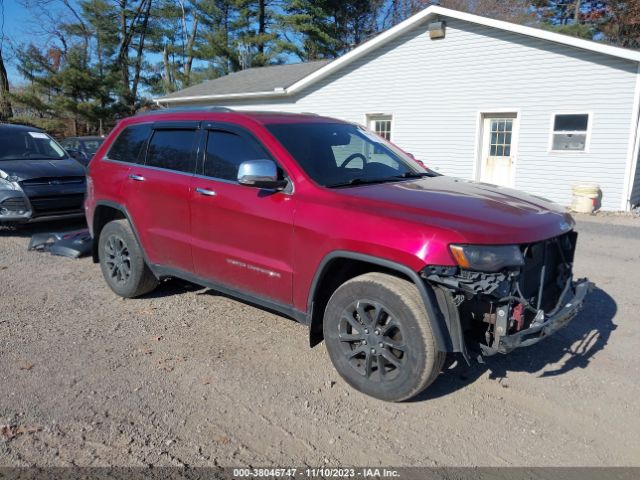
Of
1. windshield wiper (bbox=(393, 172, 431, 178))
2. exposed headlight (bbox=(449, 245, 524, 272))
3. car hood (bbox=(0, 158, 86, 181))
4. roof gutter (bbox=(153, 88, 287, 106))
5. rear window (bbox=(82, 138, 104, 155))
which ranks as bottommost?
exposed headlight (bbox=(449, 245, 524, 272))

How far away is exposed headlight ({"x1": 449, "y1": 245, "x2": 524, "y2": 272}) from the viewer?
2.92m

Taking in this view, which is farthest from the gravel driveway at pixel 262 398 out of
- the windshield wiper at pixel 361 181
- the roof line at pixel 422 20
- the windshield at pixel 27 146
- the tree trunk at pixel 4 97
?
the tree trunk at pixel 4 97

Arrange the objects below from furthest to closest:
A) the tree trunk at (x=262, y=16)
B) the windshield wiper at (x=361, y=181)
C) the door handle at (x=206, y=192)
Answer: the tree trunk at (x=262, y=16) < the door handle at (x=206, y=192) < the windshield wiper at (x=361, y=181)

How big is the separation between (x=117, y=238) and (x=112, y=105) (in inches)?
1183

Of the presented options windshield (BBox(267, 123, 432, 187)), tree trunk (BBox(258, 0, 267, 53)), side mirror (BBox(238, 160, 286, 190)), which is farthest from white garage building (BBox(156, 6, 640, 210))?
tree trunk (BBox(258, 0, 267, 53))

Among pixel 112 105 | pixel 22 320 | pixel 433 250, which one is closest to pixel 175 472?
pixel 433 250

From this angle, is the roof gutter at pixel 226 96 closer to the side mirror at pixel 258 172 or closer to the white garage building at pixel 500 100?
the white garage building at pixel 500 100

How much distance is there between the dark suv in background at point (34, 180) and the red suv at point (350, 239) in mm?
3982

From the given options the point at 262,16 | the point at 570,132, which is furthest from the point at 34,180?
the point at 262,16

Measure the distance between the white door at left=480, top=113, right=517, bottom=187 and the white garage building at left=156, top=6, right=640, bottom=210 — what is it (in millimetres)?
27

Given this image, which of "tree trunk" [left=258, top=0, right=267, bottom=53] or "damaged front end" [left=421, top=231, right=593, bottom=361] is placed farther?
"tree trunk" [left=258, top=0, right=267, bottom=53]

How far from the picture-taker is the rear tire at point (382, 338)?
121 inches

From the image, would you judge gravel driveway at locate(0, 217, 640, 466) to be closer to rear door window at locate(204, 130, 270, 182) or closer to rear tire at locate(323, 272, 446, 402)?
rear tire at locate(323, 272, 446, 402)

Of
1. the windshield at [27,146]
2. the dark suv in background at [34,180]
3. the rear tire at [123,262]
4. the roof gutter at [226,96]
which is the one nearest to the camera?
the rear tire at [123,262]
